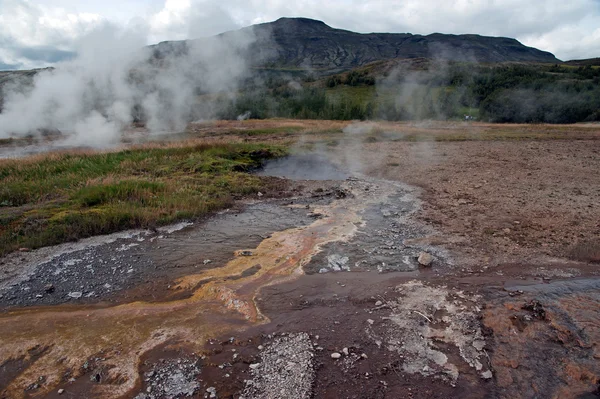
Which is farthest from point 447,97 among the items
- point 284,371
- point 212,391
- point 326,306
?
point 212,391

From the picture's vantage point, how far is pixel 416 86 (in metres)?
44.4

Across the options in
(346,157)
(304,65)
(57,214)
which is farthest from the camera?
(304,65)

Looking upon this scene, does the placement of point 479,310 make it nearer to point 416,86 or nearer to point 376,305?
point 376,305

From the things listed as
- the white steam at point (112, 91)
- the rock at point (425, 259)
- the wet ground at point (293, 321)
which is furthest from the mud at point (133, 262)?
the white steam at point (112, 91)

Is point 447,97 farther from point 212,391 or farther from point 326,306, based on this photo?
point 212,391

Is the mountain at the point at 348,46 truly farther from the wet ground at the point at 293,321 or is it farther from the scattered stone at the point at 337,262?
the wet ground at the point at 293,321

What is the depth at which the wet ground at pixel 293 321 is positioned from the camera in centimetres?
397

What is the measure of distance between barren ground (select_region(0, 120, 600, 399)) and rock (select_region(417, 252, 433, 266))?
6.4 inches

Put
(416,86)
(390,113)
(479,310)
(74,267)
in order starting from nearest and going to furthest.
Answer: (479,310)
(74,267)
(390,113)
(416,86)

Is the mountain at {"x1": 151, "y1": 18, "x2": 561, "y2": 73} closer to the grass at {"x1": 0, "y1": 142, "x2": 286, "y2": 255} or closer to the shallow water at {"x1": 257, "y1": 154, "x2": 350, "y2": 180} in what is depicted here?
the shallow water at {"x1": 257, "y1": 154, "x2": 350, "y2": 180}

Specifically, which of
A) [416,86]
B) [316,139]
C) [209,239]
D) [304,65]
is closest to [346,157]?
[316,139]

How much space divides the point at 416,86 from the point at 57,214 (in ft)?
140

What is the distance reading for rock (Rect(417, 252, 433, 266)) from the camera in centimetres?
655

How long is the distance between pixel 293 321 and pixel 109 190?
7.58 metres
